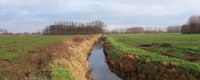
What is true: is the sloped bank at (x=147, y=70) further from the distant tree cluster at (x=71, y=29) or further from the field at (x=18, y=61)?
the distant tree cluster at (x=71, y=29)

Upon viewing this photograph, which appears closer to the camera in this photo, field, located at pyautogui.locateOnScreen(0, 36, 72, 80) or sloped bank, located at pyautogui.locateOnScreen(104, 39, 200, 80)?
field, located at pyautogui.locateOnScreen(0, 36, 72, 80)

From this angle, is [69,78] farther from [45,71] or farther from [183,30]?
[183,30]

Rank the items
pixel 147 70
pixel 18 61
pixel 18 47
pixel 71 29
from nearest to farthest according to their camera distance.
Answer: pixel 147 70 < pixel 18 61 < pixel 18 47 < pixel 71 29

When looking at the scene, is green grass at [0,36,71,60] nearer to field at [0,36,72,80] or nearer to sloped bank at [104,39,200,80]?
field at [0,36,72,80]

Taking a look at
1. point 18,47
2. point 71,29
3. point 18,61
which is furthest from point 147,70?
point 71,29

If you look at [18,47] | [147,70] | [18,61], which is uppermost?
[18,61]

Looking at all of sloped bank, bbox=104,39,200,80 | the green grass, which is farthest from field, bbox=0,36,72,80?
sloped bank, bbox=104,39,200,80

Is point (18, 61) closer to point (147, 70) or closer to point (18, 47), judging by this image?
point (147, 70)

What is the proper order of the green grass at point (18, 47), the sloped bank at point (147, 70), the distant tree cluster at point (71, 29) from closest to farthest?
the sloped bank at point (147, 70) → the green grass at point (18, 47) → the distant tree cluster at point (71, 29)

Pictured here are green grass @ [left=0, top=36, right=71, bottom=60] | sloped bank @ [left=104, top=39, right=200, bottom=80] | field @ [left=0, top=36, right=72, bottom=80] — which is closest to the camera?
field @ [left=0, top=36, right=72, bottom=80]

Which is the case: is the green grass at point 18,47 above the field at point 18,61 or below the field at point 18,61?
below

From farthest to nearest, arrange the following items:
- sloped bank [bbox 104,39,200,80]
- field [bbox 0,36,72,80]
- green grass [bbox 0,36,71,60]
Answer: green grass [bbox 0,36,71,60] < sloped bank [bbox 104,39,200,80] < field [bbox 0,36,72,80]

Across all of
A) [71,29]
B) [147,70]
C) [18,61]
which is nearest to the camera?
[147,70]

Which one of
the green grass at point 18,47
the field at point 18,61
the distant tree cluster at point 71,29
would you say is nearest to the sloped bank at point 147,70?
the field at point 18,61
